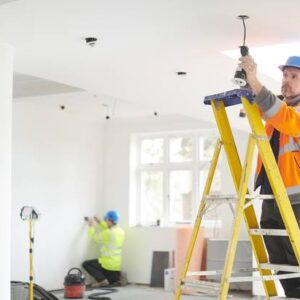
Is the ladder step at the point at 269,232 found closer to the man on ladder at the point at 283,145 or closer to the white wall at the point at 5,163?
the man on ladder at the point at 283,145

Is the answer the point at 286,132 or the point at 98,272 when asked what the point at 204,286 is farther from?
the point at 98,272

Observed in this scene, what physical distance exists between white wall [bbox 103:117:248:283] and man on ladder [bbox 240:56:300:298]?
665cm

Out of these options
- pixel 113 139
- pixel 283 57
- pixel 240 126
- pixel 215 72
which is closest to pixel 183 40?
pixel 215 72

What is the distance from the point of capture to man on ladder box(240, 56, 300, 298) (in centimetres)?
313

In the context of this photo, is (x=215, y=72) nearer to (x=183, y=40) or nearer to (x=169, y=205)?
(x=183, y=40)

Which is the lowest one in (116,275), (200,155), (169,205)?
(116,275)

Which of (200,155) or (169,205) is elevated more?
(200,155)

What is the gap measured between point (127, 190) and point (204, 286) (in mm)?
8131

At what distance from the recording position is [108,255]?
10.7 metres

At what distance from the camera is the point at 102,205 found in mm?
11438

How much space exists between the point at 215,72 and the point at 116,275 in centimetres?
564

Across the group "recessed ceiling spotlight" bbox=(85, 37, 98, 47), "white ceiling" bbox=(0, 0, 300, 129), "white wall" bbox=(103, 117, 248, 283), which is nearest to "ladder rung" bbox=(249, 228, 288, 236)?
"white ceiling" bbox=(0, 0, 300, 129)

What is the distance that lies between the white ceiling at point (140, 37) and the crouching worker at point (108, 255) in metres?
4.35

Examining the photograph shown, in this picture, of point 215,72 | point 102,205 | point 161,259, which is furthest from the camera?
point 102,205
